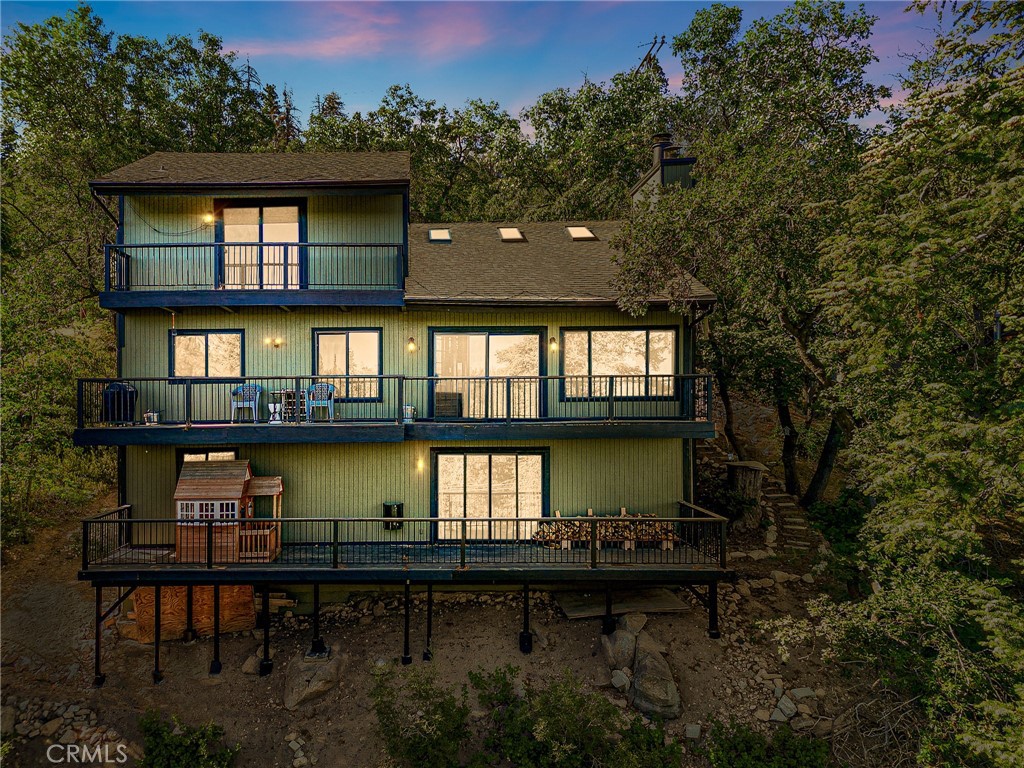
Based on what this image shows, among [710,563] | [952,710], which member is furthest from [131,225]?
[952,710]

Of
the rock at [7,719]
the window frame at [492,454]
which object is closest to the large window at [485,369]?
the window frame at [492,454]

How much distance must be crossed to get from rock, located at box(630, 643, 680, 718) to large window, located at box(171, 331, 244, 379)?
1164 cm

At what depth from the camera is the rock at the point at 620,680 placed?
9172 millimetres

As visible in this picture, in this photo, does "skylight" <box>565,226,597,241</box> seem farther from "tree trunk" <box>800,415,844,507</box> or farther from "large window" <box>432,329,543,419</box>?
"tree trunk" <box>800,415,844,507</box>

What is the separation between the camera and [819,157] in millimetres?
11922

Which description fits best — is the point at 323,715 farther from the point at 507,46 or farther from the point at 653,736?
the point at 507,46

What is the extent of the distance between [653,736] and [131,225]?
666 inches

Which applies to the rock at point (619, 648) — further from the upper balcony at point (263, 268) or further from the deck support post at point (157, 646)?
the deck support post at point (157, 646)

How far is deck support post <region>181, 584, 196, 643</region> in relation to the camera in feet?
32.7

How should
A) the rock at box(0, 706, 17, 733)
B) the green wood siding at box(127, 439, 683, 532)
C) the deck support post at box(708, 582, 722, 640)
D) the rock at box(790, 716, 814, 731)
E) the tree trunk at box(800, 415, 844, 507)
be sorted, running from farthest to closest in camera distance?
the tree trunk at box(800, 415, 844, 507)
the green wood siding at box(127, 439, 683, 532)
the deck support post at box(708, 582, 722, 640)
the rock at box(0, 706, 17, 733)
the rock at box(790, 716, 814, 731)

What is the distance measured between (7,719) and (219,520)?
6266mm

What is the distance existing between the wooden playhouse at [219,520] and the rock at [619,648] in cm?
770

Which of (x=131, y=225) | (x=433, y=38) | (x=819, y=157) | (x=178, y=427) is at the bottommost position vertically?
(x=178, y=427)

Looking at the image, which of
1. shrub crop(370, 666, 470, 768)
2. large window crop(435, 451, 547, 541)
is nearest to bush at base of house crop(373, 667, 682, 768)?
shrub crop(370, 666, 470, 768)
